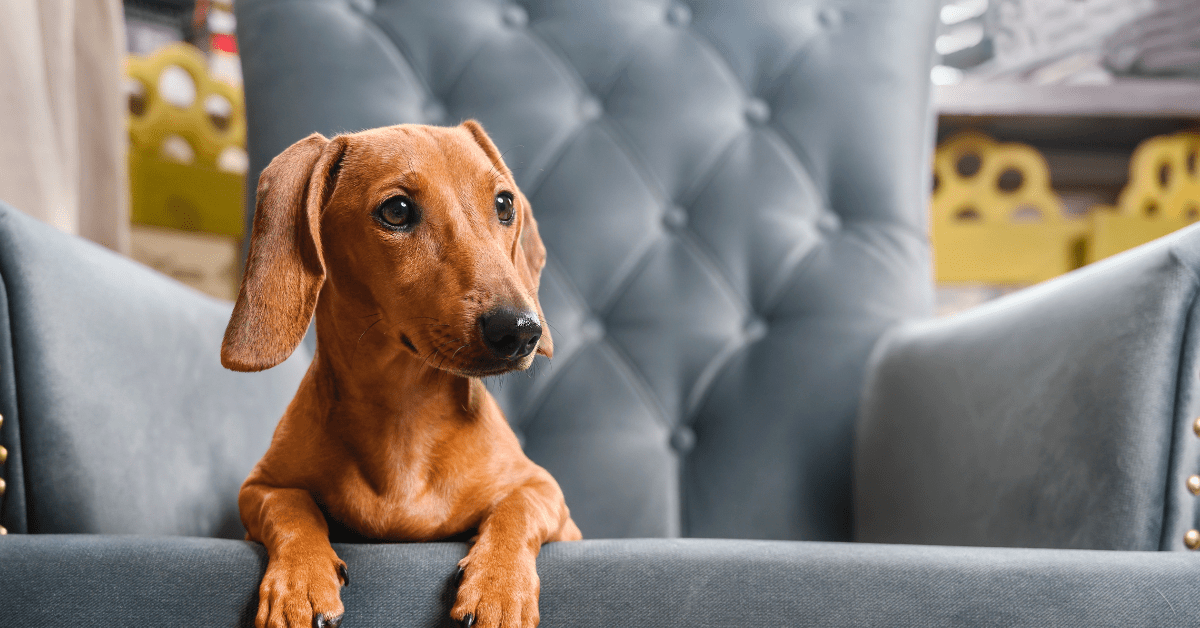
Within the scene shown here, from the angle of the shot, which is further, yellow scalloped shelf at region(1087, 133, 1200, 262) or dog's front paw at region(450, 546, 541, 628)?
yellow scalloped shelf at region(1087, 133, 1200, 262)

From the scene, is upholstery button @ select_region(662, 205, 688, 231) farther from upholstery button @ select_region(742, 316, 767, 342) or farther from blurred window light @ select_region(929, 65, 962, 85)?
blurred window light @ select_region(929, 65, 962, 85)

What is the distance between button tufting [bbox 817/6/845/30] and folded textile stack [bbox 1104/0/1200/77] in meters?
1.04

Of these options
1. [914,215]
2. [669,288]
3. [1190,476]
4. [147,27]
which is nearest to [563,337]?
[669,288]

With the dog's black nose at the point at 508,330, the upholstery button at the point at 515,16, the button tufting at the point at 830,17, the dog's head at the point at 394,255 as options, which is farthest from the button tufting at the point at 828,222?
the dog's black nose at the point at 508,330

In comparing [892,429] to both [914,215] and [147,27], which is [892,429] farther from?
[147,27]

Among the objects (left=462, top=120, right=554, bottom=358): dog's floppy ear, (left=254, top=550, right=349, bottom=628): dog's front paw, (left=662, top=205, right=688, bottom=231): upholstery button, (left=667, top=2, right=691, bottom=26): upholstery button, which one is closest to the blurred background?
(left=667, top=2, right=691, bottom=26): upholstery button

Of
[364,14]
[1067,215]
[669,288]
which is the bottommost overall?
[1067,215]

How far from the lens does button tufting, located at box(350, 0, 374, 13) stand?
119cm

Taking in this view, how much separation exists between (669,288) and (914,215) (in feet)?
1.48

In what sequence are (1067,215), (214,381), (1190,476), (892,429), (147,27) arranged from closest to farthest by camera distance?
(1190,476) → (214,381) → (892,429) → (147,27) → (1067,215)

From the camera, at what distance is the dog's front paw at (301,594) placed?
453mm

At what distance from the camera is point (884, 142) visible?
120 cm

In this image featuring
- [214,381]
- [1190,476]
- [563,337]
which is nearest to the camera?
[1190,476]

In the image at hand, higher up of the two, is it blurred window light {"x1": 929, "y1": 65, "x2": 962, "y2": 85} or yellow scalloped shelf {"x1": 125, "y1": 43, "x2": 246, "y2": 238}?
blurred window light {"x1": 929, "y1": 65, "x2": 962, "y2": 85}
